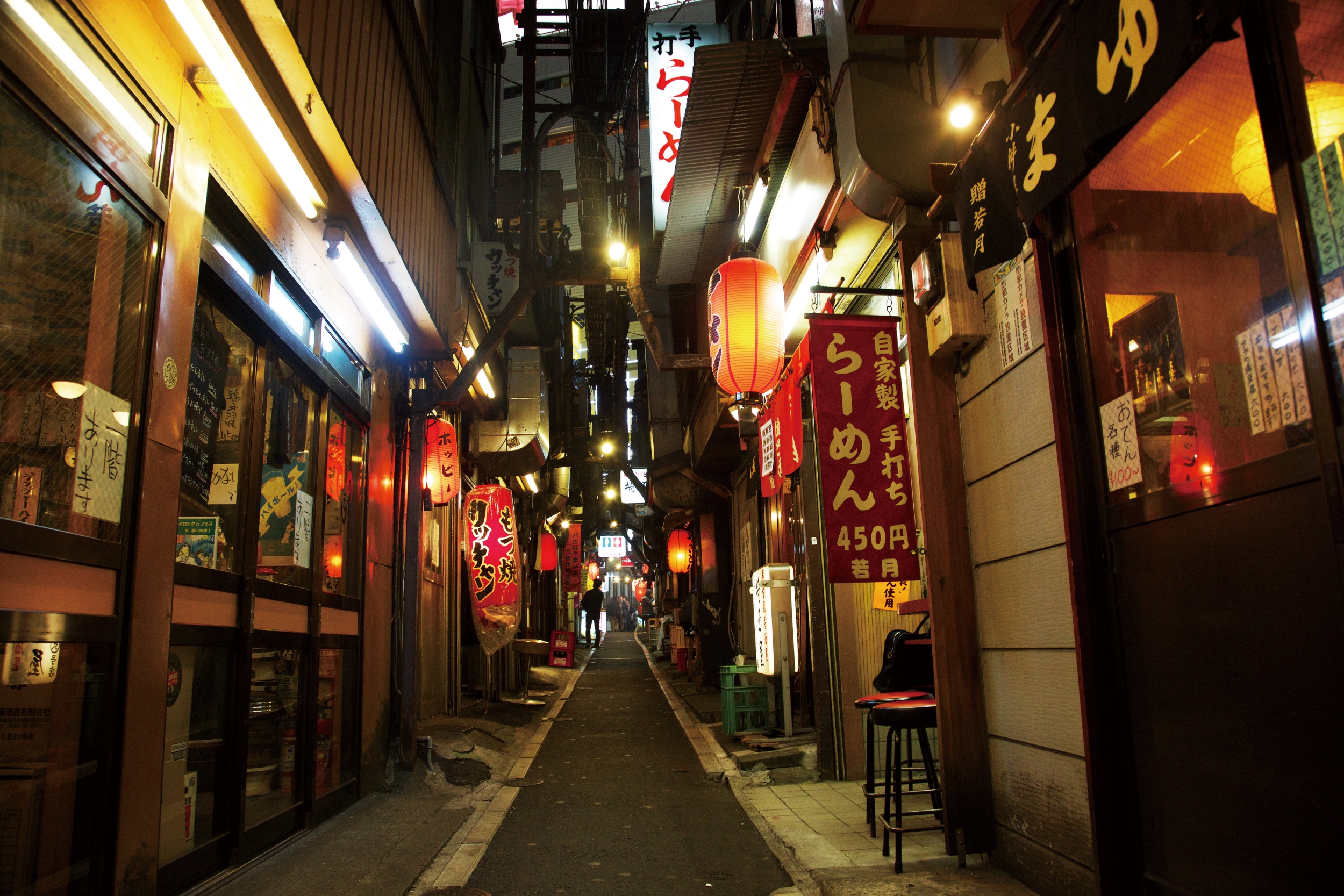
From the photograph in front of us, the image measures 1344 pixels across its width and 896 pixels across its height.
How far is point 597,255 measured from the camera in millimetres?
12922

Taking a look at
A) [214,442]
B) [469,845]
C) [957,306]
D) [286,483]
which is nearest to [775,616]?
[469,845]

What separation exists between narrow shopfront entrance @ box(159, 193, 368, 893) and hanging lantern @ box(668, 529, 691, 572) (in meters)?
19.5

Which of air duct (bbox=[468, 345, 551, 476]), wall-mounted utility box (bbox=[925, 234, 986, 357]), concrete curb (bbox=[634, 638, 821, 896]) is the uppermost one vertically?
air duct (bbox=[468, 345, 551, 476])

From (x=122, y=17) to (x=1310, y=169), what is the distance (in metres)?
6.07

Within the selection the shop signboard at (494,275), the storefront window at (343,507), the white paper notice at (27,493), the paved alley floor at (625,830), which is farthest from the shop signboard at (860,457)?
the shop signboard at (494,275)

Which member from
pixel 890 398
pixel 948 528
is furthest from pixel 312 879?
pixel 890 398

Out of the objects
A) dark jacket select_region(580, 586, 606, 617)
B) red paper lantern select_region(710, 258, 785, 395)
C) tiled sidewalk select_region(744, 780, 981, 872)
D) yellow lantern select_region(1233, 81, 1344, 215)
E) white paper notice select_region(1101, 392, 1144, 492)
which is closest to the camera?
yellow lantern select_region(1233, 81, 1344, 215)

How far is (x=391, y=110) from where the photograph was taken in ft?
27.6

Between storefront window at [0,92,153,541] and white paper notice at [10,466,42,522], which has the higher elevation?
storefront window at [0,92,153,541]

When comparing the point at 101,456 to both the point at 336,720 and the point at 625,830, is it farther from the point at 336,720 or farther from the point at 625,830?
the point at 625,830

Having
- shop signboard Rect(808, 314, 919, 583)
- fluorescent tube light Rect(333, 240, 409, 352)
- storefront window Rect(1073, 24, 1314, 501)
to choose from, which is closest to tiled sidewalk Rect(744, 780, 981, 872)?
shop signboard Rect(808, 314, 919, 583)

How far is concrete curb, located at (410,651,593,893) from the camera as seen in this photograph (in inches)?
251

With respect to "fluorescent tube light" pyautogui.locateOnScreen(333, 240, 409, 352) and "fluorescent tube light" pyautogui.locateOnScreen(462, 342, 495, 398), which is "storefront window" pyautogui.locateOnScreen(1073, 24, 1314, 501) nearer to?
"fluorescent tube light" pyautogui.locateOnScreen(333, 240, 409, 352)

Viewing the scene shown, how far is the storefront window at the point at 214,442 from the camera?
227 inches
